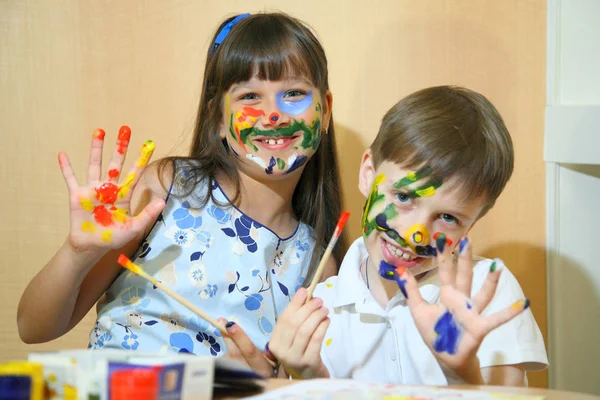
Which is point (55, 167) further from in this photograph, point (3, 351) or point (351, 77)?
point (351, 77)

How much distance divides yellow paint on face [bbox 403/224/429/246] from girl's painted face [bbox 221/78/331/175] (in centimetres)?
30

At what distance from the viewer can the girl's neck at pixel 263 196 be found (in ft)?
4.38

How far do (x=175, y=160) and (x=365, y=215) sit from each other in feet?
1.34

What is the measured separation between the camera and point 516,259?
1.55 m

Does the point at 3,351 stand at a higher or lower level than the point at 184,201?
lower

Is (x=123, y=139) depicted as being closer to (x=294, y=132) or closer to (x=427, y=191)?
(x=294, y=132)

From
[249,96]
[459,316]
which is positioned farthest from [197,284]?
[459,316]

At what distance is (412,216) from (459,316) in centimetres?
25

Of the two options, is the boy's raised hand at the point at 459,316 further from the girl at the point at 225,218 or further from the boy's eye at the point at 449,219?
the girl at the point at 225,218

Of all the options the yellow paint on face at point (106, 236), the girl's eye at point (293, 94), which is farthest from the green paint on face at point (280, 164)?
the yellow paint on face at point (106, 236)

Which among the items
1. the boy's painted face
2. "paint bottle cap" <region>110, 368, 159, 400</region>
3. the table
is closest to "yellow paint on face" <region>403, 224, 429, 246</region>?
the boy's painted face

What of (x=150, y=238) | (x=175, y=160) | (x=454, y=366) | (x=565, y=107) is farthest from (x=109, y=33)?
(x=454, y=366)

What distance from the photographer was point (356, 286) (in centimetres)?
112

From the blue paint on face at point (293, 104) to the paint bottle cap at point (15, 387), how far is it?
2.33 feet
